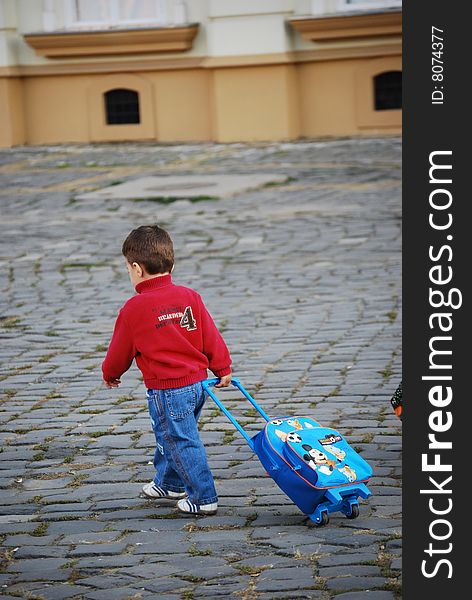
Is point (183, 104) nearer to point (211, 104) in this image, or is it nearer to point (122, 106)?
point (211, 104)

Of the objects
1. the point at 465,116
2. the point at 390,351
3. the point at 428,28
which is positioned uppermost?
the point at 428,28

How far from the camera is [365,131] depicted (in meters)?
18.9

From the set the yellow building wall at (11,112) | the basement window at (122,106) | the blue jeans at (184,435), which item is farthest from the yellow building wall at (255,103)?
the blue jeans at (184,435)

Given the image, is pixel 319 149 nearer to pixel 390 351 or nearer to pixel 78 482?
pixel 390 351

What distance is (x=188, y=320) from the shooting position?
4441 millimetres

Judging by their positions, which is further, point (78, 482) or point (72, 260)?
point (72, 260)

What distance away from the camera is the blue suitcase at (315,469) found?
13.7 feet

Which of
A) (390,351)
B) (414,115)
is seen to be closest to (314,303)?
(390,351)

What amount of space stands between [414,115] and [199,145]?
16291mm

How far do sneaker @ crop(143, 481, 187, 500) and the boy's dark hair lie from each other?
0.85m

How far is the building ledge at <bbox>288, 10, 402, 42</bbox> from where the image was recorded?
703 inches

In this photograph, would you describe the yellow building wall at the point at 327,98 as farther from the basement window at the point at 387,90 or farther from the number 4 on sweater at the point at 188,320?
the number 4 on sweater at the point at 188,320

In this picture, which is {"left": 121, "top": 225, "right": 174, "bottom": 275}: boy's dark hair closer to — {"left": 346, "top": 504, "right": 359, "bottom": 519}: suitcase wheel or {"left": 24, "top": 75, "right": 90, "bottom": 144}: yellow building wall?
{"left": 346, "top": 504, "right": 359, "bottom": 519}: suitcase wheel

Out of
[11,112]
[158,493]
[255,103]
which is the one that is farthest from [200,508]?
[11,112]
